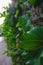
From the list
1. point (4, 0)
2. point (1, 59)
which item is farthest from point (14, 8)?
point (4, 0)

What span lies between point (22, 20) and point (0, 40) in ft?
7.40

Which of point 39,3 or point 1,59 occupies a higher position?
point 39,3

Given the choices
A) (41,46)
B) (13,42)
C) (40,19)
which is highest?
(40,19)

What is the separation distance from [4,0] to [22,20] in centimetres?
299

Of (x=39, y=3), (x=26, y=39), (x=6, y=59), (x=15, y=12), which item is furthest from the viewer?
(x=6, y=59)

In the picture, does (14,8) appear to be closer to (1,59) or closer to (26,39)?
(1,59)

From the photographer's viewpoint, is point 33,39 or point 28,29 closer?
point 33,39

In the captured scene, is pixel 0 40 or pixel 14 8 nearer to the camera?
pixel 14 8

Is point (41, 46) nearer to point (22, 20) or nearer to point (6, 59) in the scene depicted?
point (22, 20)

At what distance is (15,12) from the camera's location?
88.9 inches

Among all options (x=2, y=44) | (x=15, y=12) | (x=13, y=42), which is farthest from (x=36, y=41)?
(x=2, y=44)

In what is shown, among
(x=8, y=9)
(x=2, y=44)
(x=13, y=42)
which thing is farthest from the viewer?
(x=2, y=44)

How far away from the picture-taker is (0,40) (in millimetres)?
3801

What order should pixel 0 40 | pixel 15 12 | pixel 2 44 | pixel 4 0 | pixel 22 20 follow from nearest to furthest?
1. pixel 22 20
2. pixel 15 12
3. pixel 2 44
4. pixel 0 40
5. pixel 4 0
